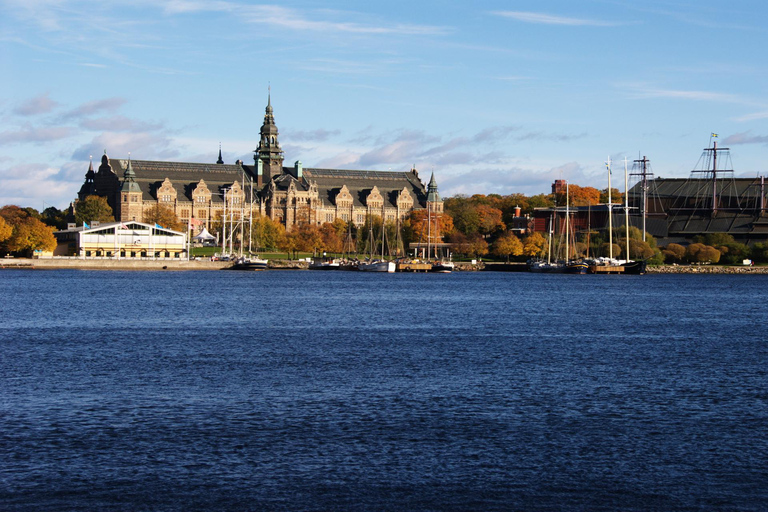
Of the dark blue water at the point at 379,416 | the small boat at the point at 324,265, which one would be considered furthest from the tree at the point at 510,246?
the dark blue water at the point at 379,416

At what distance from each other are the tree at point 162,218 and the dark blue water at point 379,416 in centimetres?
13075

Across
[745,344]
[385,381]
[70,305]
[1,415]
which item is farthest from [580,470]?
[70,305]

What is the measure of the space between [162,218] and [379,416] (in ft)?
524

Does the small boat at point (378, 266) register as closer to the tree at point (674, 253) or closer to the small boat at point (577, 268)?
the small boat at point (577, 268)

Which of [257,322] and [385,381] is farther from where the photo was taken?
[257,322]

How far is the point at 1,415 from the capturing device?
23.4 metres

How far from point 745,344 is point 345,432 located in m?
23.9

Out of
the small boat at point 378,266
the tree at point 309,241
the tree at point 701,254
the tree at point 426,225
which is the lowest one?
the small boat at point 378,266

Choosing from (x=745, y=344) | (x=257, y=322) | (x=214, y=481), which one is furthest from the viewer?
(x=257, y=322)

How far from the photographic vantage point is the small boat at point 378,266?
13400 centimetres

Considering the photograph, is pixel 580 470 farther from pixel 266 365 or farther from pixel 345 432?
pixel 266 365

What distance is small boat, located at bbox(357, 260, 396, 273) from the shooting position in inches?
5276

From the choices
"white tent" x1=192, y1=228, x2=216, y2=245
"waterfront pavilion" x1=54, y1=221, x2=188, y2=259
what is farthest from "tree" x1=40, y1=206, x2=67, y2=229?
"waterfront pavilion" x1=54, y1=221, x2=188, y2=259

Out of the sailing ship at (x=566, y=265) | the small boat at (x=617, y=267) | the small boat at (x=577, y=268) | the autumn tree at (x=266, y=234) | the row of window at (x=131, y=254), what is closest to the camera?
the small boat at (x=617, y=267)
